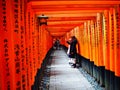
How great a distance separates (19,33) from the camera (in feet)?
20.0

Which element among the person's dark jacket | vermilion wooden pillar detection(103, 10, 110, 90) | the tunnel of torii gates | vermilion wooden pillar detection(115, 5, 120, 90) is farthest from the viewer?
the person's dark jacket

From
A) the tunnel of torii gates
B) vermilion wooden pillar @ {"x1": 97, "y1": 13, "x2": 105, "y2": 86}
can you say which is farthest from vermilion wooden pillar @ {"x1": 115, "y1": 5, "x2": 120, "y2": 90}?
vermilion wooden pillar @ {"x1": 97, "y1": 13, "x2": 105, "y2": 86}

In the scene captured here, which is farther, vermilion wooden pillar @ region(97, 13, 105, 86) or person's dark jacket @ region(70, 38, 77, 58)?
person's dark jacket @ region(70, 38, 77, 58)

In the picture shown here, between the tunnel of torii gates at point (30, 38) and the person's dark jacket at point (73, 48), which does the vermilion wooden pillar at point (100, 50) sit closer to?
the tunnel of torii gates at point (30, 38)

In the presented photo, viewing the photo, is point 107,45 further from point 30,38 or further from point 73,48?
point 73,48

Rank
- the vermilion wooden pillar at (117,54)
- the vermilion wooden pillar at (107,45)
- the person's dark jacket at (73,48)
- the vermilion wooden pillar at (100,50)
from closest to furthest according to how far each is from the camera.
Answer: the vermilion wooden pillar at (117,54) → the vermilion wooden pillar at (107,45) → the vermilion wooden pillar at (100,50) → the person's dark jacket at (73,48)

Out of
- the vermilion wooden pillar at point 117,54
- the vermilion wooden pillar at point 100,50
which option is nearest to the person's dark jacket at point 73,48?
the vermilion wooden pillar at point 100,50

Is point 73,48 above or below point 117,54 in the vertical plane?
below

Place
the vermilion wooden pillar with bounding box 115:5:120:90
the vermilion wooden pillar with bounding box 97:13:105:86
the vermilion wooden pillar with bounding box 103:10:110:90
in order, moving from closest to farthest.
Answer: the vermilion wooden pillar with bounding box 115:5:120:90, the vermilion wooden pillar with bounding box 103:10:110:90, the vermilion wooden pillar with bounding box 97:13:105:86

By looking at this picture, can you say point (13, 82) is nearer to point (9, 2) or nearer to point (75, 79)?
point (9, 2)

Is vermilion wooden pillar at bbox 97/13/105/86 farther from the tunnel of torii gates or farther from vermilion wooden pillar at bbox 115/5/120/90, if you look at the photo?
vermilion wooden pillar at bbox 115/5/120/90

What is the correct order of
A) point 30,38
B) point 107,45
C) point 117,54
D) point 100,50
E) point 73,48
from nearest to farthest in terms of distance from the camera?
1. point 30,38
2. point 117,54
3. point 107,45
4. point 100,50
5. point 73,48

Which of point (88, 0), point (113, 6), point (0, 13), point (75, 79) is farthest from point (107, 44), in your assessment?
point (0, 13)

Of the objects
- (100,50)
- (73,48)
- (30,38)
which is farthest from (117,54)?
(73,48)
